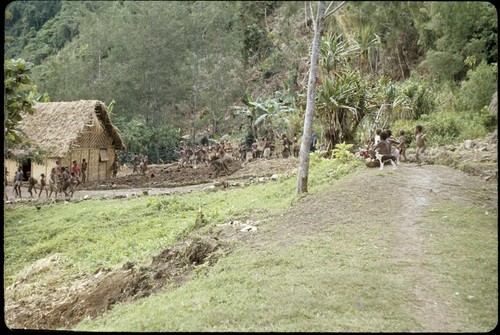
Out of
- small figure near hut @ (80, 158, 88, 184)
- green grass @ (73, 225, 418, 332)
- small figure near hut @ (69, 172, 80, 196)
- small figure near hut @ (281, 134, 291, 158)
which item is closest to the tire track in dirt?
green grass @ (73, 225, 418, 332)

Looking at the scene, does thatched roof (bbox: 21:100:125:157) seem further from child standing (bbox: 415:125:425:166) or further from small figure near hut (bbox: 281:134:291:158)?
child standing (bbox: 415:125:425:166)

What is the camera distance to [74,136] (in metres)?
21.6

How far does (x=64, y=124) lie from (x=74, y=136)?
1.38 meters

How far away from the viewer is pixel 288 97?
86.3 feet

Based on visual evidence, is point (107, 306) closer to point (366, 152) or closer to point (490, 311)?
point (490, 311)

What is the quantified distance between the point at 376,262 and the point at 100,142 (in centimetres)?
1942

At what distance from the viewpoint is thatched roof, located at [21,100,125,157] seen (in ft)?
70.7

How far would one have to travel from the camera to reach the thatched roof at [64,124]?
2156 centimetres

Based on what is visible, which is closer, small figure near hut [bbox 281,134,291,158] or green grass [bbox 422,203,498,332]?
green grass [bbox 422,203,498,332]

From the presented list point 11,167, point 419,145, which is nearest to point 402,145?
point 419,145

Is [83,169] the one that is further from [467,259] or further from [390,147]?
[467,259]

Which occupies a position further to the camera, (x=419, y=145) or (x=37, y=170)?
(x=37, y=170)

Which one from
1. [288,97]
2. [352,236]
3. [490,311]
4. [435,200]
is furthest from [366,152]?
[288,97]

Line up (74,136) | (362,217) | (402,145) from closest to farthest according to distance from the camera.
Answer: (362,217), (402,145), (74,136)
